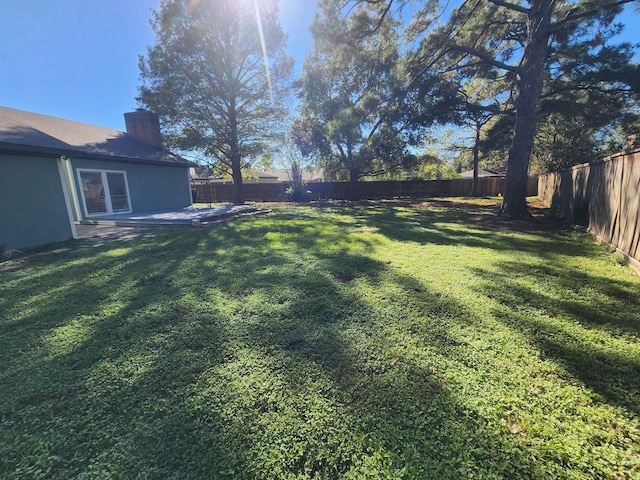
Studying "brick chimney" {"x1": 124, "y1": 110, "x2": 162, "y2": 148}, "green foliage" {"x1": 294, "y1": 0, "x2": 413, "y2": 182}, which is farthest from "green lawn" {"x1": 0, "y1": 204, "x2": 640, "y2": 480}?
"brick chimney" {"x1": 124, "y1": 110, "x2": 162, "y2": 148}

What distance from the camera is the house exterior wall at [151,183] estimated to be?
1012 cm

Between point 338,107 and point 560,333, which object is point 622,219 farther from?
point 338,107

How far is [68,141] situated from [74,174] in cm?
145

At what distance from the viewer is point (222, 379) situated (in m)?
1.99

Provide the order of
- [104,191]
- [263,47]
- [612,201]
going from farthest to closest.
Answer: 1. [263,47]
2. [104,191]
3. [612,201]

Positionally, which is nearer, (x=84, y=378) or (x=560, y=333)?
(x=84, y=378)

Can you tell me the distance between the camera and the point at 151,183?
12.2 m

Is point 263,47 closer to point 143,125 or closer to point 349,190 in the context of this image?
point 143,125

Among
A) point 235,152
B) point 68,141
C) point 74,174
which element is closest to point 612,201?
point 74,174

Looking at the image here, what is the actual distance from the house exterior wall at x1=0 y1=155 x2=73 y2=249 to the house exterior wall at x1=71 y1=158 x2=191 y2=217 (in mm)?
3905

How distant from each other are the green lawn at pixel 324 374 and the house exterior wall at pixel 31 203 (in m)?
2.78

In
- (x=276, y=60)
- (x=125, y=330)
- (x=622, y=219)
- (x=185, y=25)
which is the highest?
(x=185, y=25)

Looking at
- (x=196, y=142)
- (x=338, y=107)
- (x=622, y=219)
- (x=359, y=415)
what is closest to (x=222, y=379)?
(x=359, y=415)

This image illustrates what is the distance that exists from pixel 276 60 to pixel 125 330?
16.9m
